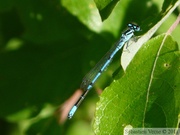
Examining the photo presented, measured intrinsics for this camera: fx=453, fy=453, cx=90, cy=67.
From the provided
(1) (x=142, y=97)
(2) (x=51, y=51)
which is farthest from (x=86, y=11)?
(1) (x=142, y=97)

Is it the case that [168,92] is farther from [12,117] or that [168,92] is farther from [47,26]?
[12,117]

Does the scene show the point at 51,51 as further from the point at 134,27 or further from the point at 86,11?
the point at 134,27

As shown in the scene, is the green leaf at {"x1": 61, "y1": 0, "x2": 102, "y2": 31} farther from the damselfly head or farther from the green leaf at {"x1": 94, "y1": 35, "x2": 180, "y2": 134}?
the green leaf at {"x1": 94, "y1": 35, "x2": 180, "y2": 134}

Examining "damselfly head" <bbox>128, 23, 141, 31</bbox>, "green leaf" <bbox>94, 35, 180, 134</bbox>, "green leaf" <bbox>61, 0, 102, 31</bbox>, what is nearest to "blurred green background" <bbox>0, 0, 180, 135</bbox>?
"green leaf" <bbox>61, 0, 102, 31</bbox>

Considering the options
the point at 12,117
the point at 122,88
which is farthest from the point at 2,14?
the point at 122,88

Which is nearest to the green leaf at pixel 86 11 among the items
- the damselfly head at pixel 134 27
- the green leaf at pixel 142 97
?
the damselfly head at pixel 134 27

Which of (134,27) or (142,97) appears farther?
(134,27)
